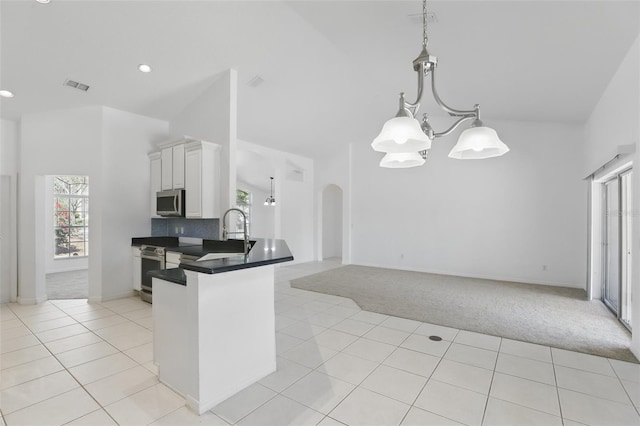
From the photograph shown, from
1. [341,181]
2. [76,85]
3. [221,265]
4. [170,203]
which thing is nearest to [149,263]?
[170,203]

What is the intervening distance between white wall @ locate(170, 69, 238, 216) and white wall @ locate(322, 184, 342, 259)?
5.20m

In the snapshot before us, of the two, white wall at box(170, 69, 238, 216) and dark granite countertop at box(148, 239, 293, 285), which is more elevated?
white wall at box(170, 69, 238, 216)

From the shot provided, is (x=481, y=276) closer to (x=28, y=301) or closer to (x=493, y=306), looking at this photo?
(x=493, y=306)

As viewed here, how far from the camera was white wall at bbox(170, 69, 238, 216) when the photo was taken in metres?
4.36

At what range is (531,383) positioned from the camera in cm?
250

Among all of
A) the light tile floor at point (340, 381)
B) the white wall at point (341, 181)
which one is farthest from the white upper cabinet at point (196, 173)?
the white wall at point (341, 181)

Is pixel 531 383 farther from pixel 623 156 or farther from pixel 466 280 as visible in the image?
pixel 466 280

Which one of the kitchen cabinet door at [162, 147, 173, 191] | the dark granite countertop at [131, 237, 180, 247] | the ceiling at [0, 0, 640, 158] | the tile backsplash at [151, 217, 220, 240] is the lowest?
the dark granite countertop at [131, 237, 180, 247]

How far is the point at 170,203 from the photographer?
474cm

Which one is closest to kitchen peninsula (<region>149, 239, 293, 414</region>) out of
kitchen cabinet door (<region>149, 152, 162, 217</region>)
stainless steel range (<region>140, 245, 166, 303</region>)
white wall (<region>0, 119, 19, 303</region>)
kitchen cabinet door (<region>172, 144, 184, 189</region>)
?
stainless steel range (<region>140, 245, 166, 303</region>)

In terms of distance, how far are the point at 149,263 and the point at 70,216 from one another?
15.0ft

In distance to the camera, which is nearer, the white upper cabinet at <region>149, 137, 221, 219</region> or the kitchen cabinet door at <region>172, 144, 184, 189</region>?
the white upper cabinet at <region>149, 137, 221, 219</region>

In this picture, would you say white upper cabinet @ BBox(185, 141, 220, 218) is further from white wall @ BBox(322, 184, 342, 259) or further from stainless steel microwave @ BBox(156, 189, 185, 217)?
white wall @ BBox(322, 184, 342, 259)

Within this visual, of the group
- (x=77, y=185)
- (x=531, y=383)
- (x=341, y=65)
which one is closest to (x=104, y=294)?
(x=77, y=185)
